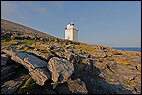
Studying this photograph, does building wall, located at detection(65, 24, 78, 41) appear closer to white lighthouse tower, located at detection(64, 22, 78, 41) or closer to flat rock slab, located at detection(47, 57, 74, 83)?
white lighthouse tower, located at detection(64, 22, 78, 41)

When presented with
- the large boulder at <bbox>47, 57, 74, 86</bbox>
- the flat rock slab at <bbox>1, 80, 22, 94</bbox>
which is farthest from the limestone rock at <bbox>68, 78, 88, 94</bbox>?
the flat rock slab at <bbox>1, 80, 22, 94</bbox>

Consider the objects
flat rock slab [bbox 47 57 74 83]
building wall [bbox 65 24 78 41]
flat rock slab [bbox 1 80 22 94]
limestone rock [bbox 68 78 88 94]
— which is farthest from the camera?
building wall [bbox 65 24 78 41]

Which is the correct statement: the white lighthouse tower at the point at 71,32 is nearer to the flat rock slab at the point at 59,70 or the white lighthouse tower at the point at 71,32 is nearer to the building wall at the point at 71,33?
the building wall at the point at 71,33

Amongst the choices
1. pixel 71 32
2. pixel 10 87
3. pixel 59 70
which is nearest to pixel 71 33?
pixel 71 32

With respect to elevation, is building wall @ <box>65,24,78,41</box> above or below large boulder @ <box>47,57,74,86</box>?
above

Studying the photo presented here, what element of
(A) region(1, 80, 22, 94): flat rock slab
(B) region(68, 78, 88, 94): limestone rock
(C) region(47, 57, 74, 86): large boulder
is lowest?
(B) region(68, 78, 88, 94): limestone rock

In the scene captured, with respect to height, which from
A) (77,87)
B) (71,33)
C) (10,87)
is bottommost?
(77,87)

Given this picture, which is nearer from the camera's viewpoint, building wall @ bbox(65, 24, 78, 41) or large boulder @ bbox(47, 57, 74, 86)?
large boulder @ bbox(47, 57, 74, 86)

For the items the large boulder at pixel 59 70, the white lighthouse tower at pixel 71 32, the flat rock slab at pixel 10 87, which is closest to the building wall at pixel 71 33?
the white lighthouse tower at pixel 71 32

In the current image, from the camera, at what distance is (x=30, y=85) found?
27.9 feet

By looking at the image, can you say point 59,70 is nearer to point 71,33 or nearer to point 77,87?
point 77,87

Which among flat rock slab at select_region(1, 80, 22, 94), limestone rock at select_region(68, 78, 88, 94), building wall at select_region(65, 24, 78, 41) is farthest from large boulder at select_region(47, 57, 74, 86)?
building wall at select_region(65, 24, 78, 41)

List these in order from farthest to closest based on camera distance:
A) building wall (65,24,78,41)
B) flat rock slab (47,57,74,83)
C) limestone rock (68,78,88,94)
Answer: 1. building wall (65,24,78,41)
2. flat rock slab (47,57,74,83)
3. limestone rock (68,78,88,94)

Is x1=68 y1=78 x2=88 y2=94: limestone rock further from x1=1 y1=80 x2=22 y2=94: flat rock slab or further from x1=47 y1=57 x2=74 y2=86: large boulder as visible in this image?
x1=1 y1=80 x2=22 y2=94: flat rock slab
